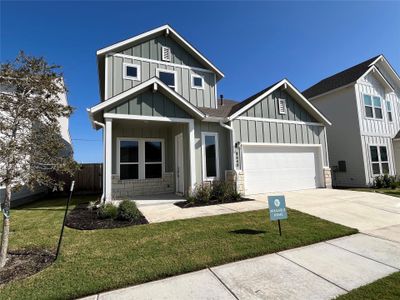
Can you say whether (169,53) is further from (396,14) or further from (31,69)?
(396,14)

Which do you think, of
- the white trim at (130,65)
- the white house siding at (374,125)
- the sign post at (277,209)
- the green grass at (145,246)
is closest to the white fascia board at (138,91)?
the white trim at (130,65)

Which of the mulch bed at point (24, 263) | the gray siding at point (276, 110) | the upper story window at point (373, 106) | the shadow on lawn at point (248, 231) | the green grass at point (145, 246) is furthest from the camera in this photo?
the upper story window at point (373, 106)

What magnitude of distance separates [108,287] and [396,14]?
14740 mm

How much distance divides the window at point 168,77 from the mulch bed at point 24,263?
31.3ft

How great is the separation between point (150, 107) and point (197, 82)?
15.9ft

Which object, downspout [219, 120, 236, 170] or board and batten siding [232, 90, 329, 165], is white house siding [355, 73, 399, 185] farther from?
downspout [219, 120, 236, 170]

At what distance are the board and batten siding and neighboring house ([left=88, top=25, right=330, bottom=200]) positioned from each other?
0.16 ft

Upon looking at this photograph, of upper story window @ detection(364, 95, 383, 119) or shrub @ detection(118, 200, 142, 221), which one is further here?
upper story window @ detection(364, 95, 383, 119)

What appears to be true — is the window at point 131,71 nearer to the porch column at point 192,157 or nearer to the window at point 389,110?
the porch column at point 192,157

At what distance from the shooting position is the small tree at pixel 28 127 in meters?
3.68

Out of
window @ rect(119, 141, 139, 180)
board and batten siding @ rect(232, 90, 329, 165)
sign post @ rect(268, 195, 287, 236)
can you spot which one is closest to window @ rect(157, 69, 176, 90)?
window @ rect(119, 141, 139, 180)

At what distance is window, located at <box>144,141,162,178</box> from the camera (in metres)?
Answer: 11.1

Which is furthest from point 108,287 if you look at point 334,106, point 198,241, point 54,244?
point 334,106

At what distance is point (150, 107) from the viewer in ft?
28.8
